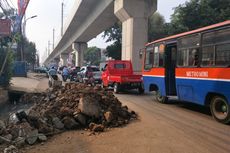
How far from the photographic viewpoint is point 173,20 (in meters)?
49.3

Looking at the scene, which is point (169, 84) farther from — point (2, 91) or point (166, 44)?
point (2, 91)

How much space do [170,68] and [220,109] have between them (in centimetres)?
430

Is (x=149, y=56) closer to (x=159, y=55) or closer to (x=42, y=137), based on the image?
(x=159, y=55)

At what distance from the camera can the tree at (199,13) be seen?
42969 mm

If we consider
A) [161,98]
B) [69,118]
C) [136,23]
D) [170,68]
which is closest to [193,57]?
[170,68]

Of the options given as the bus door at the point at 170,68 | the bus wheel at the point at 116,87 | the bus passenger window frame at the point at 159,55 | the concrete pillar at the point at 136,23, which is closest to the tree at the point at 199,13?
the concrete pillar at the point at 136,23

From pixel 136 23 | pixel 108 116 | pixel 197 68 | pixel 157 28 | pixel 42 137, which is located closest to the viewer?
pixel 42 137

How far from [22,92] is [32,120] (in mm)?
13885

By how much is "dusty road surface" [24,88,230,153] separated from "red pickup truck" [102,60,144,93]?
10.4 meters

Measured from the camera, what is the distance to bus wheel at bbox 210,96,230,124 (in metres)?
11.5

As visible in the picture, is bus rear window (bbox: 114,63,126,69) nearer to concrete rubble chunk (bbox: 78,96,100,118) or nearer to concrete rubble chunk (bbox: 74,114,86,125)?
concrete rubble chunk (bbox: 78,96,100,118)

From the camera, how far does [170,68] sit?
16016mm

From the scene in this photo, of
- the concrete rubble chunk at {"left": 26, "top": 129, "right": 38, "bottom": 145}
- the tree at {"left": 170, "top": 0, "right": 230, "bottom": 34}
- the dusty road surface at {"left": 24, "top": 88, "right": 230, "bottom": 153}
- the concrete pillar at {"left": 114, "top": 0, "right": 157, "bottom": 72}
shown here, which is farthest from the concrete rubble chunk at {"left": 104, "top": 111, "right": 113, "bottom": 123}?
the tree at {"left": 170, "top": 0, "right": 230, "bottom": 34}

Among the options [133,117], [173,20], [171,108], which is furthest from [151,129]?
[173,20]
